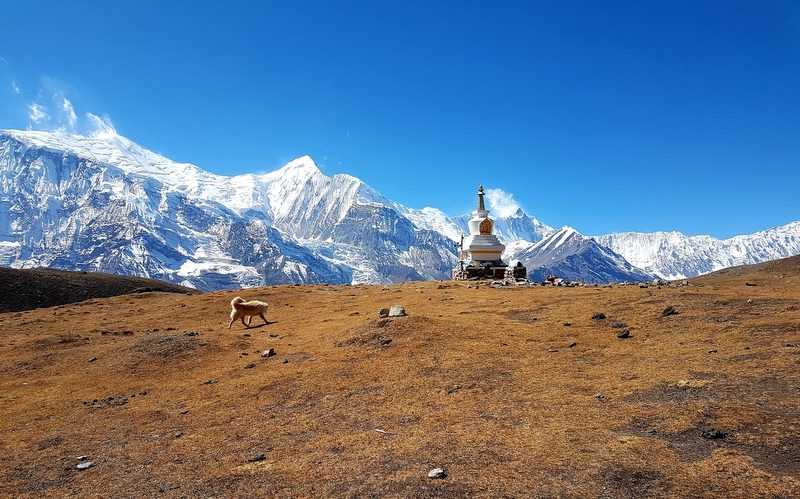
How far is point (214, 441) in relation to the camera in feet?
38.7

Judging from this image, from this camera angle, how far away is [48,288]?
6272 centimetres

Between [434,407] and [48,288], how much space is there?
67378 millimetres

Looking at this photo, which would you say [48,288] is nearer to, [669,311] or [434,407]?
[434,407]

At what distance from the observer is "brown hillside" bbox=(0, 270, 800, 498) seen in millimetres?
8828

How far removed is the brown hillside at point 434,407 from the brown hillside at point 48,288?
41221 mm

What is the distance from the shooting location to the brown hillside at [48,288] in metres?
57.2

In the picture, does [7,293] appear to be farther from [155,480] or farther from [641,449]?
[641,449]

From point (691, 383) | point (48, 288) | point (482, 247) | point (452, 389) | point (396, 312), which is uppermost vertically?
point (482, 247)

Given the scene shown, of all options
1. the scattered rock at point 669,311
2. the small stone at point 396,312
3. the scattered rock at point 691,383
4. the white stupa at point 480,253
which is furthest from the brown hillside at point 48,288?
the scattered rock at point 691,383

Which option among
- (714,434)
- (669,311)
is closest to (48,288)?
(669,311)

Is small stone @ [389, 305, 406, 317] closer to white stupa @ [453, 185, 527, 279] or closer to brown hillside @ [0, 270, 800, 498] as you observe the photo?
brown hillside @ [0, 270, 800, 498]

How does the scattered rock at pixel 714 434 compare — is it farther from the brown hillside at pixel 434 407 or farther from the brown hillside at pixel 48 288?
the brown hillside at pixel 48 288

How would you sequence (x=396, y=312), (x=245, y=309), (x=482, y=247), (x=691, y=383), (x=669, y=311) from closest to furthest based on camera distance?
(x=691, y=383)
(x=669, y=311)
(x=396, y=312)
(x=245, y=309)
(x=482, y=247)

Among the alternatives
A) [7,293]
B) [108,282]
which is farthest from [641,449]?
[108,282]
